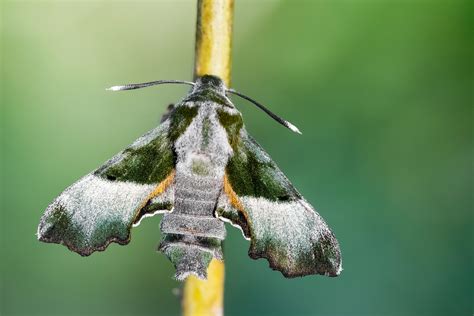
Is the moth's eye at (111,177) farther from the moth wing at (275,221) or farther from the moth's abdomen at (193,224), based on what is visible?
the moth wing at (275,221)

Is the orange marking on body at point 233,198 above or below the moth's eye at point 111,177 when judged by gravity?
below

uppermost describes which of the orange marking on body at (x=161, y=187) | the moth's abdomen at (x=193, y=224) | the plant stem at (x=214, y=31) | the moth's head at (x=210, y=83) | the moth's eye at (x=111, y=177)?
the plant stem at (x=214, y=31)

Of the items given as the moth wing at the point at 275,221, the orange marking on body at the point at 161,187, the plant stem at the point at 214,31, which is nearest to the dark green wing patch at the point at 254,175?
the moth wing at the point at 275,221

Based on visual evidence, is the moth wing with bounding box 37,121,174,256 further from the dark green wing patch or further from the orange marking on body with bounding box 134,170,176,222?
the dark green wing patch

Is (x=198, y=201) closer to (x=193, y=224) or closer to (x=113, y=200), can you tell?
(x=193, y=224)

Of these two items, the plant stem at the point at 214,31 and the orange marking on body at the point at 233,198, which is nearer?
the plant stem at the point at 214,31

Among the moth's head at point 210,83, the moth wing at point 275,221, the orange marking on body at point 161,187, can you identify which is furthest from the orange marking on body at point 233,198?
the moth's head at point 210,83

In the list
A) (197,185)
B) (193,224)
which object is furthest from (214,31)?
(193,224)
